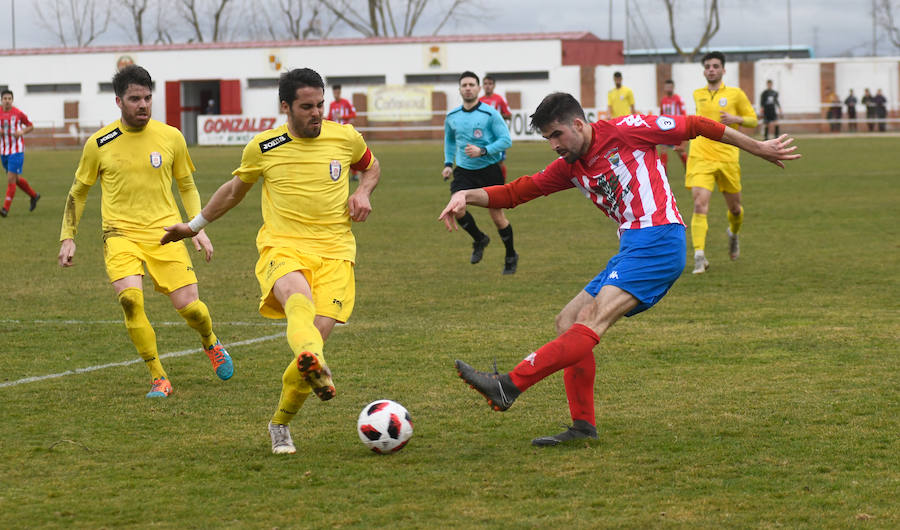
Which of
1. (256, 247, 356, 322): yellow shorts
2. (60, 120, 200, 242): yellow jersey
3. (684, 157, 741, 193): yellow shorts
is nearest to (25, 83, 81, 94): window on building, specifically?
(684, 157, 741, 193): yellow shorts

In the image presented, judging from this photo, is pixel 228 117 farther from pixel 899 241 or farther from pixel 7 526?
pixel 7 526

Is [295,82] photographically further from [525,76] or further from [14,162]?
[525,76]


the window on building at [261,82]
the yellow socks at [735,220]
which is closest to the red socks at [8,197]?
the yellow socks at [735,220]

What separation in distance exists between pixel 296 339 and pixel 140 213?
2.60m

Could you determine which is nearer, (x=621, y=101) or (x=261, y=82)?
(x=621, y=101)

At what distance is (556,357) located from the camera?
5.49 m

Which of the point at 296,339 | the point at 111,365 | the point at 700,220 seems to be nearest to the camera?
the point at 296,339

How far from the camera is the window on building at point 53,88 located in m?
60.6

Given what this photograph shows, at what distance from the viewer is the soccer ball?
570 centimetres

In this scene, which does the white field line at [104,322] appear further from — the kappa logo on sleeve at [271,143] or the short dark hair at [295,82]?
the short dark hair at [295,82]

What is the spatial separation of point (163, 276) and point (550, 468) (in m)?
3.23

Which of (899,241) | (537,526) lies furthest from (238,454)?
(899,241)

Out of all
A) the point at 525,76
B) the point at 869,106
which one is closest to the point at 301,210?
the point at 869,106

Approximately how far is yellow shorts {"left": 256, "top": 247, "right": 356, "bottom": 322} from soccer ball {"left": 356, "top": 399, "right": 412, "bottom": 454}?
0.53 meters
